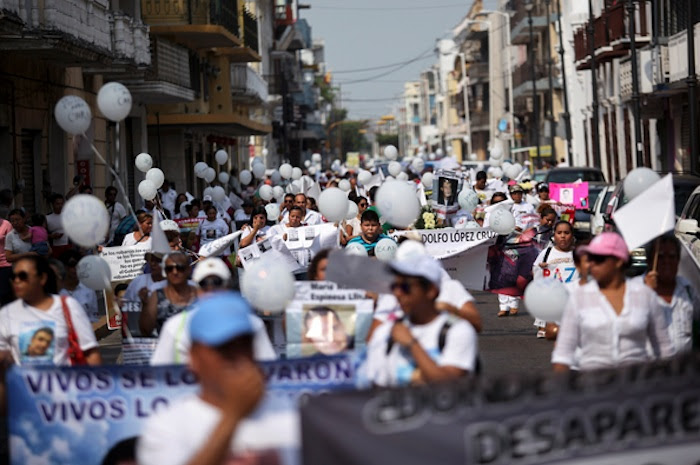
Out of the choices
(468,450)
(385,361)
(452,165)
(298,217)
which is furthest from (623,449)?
(452,165)

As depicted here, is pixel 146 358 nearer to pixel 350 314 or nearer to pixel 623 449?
pixel 350 314

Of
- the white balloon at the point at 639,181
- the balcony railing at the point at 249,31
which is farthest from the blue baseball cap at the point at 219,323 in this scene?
the balcony railing at the point at 249,31

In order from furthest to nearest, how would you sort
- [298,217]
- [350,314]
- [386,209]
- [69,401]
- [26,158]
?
Result: [26,158]
[298,217]
[386,209]
[350,314]
[69,401]

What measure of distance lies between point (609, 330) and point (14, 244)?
10.8 meters

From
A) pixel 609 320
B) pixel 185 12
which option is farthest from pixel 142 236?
pixel 185 12

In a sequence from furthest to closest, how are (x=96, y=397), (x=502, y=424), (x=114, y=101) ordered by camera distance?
(x=114, y=101), (x=96, y=397), (x=502, y=424)

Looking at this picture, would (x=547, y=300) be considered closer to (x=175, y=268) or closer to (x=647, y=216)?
(x=647, y=216)

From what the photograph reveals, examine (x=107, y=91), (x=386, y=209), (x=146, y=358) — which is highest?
(x=107, y=91)

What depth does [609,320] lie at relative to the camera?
25.1 ft

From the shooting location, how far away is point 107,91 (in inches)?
539

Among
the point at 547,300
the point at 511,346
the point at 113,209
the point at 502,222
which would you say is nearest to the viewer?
the point at 547,300

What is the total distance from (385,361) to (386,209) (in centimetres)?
434

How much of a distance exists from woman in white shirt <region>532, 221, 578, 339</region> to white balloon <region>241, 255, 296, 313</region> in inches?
234

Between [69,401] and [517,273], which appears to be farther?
[517,273]
